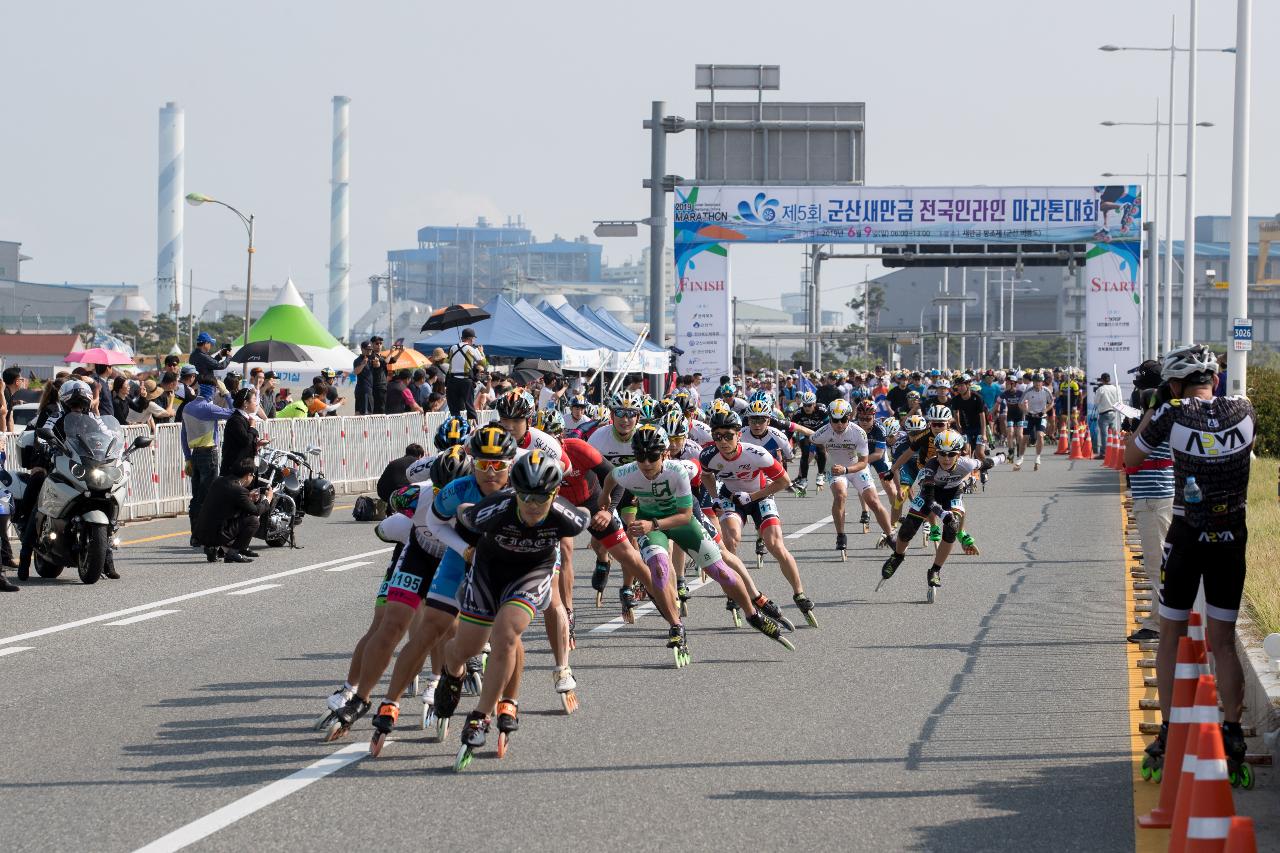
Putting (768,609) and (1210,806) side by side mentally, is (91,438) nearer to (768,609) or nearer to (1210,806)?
(768,609)

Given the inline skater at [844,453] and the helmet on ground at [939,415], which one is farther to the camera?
the inline skater at [844,453]

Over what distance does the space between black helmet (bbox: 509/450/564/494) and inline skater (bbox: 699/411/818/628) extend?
215 inches

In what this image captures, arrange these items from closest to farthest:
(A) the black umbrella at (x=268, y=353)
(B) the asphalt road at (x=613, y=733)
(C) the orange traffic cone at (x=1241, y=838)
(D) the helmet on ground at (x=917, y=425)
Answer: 1. (C) the orange traffic cone at (x=1241, y=838)
2. (B) the asphalt road at (x=613, y=733)
3. (D) the helmet on ground at (x=917, y=425)
4. (A) the black umbrella at (x=268, y=353)

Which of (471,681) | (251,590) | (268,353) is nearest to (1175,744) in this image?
(471,681)

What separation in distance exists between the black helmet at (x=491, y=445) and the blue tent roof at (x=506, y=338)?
24957 millimetres

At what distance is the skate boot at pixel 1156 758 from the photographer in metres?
7.59

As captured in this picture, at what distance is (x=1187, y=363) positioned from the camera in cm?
787

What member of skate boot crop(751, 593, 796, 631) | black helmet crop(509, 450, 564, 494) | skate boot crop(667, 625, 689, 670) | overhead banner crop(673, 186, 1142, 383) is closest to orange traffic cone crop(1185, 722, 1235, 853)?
black helmet crop(509, 450, 564, 494)

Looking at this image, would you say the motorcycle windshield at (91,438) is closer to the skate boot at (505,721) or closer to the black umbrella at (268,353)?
the skate boot at (505,721)

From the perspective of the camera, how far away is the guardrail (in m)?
21.6

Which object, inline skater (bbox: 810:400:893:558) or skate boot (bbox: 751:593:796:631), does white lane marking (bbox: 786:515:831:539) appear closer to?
inline skater (bbox: 810:400:893:558)

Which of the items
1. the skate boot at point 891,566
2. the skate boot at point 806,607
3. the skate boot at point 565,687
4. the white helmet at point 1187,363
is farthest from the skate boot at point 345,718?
the skate boot at point 891,566

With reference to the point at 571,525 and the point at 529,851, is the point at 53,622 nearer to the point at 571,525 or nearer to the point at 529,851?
the point at 571,525

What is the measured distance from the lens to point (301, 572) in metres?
16.1
